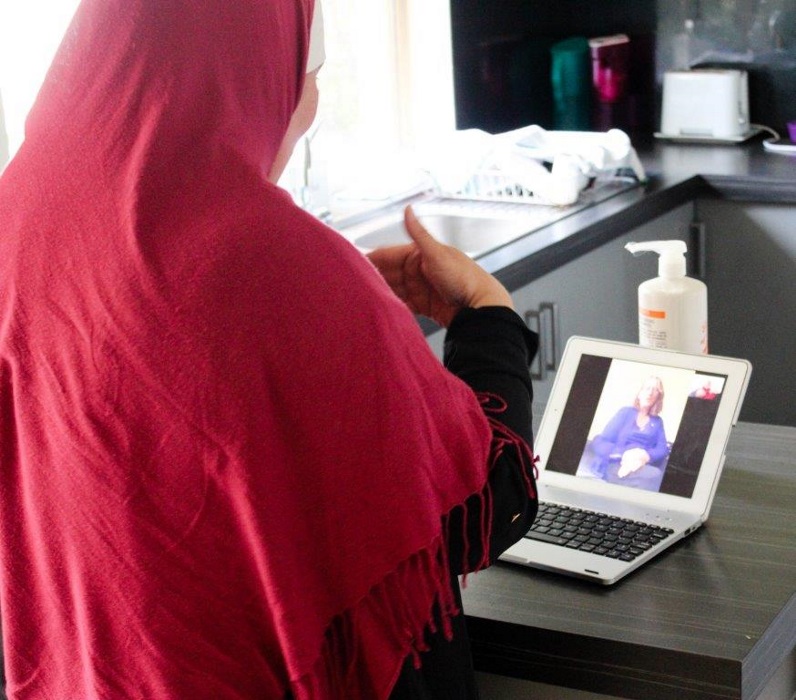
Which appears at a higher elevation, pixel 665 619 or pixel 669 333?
pixel 669 333

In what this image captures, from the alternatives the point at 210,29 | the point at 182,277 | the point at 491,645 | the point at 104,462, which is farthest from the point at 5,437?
the point at 491,645

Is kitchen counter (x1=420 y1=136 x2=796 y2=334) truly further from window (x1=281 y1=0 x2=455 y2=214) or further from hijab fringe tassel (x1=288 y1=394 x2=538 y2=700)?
hijab fringe tassel (x1=288 y1=394 x2=538 y2=700)

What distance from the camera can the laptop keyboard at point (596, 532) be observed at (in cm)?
121

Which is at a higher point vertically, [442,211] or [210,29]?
[210,29]

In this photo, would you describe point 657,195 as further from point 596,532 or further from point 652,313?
point 596,532

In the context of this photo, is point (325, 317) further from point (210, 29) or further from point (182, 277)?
point (210, 29)

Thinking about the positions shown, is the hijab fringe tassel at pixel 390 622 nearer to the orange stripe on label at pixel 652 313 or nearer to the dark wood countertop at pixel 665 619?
the dark wood countertop at pixel 665 619

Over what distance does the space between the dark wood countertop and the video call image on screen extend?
80 millimetres

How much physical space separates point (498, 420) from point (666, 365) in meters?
0.38

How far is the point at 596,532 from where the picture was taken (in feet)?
4.10

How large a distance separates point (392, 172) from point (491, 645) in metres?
1.85

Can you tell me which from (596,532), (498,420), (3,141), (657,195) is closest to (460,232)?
(657,195)

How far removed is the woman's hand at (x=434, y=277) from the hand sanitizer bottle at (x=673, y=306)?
1.02 ft

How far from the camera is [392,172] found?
286 cm
